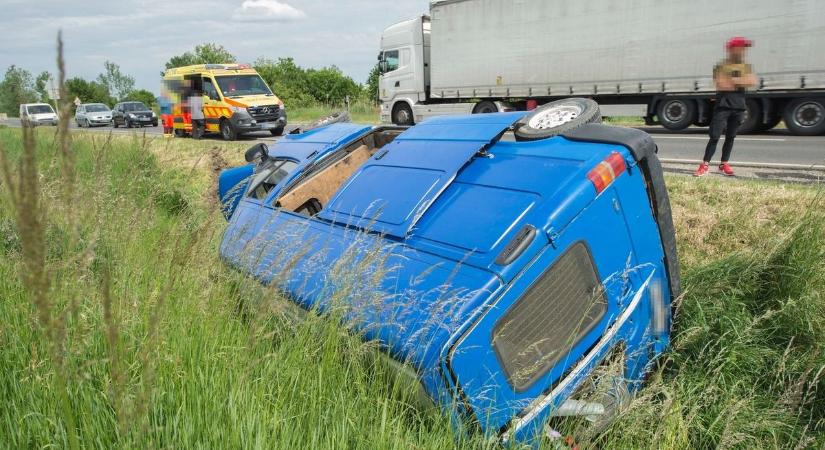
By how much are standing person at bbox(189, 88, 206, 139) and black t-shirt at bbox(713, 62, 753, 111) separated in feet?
49.6

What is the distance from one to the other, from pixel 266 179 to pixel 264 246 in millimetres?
1873

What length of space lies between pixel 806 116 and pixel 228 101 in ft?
51.3

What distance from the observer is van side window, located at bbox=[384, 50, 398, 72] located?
19.8 m

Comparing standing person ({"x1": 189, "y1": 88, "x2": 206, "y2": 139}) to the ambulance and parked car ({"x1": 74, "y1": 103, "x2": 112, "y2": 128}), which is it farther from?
parked car ({"x1": 74, "y1": 103, "x2": 112, "y2": 128})

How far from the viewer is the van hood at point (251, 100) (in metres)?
17.8

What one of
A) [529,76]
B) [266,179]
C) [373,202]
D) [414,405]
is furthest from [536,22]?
[414,405]

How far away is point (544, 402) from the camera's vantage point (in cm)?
228

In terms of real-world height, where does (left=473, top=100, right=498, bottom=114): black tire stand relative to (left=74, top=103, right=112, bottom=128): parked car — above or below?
below

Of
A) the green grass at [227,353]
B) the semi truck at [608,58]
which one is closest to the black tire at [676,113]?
the semi truck at [608,58]

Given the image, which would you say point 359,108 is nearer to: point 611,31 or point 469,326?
point 611,31

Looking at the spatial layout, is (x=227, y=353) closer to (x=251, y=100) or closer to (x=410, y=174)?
(x=410, y=174)

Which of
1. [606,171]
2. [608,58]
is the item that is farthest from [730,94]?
[608,58]

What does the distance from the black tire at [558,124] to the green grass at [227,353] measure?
1.24 metres

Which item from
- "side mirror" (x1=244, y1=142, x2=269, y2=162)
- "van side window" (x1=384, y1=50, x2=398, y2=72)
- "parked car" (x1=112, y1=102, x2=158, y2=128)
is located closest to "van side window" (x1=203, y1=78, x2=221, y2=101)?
"van side window" (x1=384, y1=50, x2=398, y2=72)
